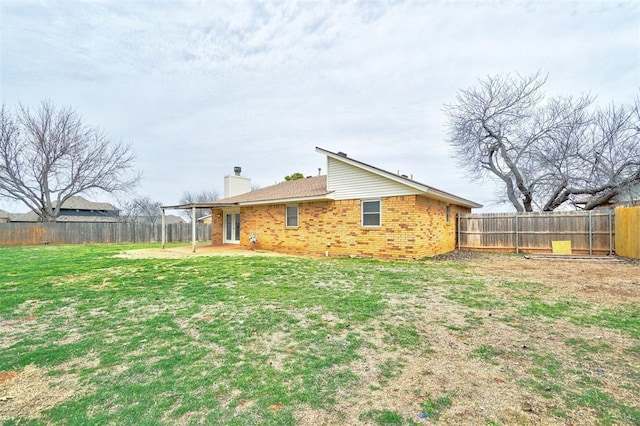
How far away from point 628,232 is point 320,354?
1354cm

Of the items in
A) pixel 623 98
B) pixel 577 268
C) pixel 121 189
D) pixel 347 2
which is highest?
pixel 347 2

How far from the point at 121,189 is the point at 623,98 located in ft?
111

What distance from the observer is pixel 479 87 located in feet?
63.9

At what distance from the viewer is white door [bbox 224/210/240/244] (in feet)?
58.0

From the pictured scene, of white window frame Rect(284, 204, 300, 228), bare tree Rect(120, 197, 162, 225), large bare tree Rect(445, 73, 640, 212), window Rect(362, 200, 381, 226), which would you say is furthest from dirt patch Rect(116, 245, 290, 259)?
bare tree Rect(120, 197, 162, 225)

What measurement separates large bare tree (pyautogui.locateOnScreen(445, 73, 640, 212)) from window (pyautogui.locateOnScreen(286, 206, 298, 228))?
41.0 ft

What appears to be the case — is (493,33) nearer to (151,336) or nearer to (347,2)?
(347,2)

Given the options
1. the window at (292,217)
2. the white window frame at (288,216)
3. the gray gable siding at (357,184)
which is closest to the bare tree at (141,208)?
the white window frame at (288,216)

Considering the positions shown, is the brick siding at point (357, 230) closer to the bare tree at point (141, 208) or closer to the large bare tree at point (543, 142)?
the large bare tree at point (543, 142)

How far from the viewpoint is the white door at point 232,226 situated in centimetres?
1767

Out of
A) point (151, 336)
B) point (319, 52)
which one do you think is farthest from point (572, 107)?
point (151, 336)

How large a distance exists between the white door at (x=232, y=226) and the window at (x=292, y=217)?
4.39m

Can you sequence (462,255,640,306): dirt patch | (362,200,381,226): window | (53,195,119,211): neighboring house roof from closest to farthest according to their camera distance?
(462,255,640,306): dirt patch < (362,200,381,226): window < (53,195,119,211): neighboring house roof

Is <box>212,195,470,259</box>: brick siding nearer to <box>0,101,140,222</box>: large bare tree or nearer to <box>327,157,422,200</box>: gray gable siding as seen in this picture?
<box>327,157,422,200</box>: gray gable siding
